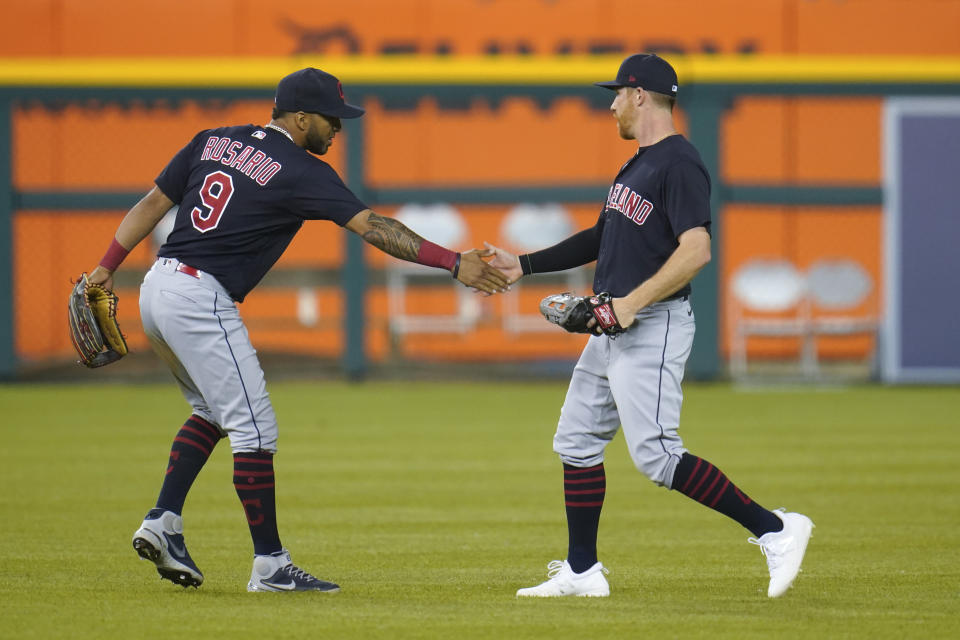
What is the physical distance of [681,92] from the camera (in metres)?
14.5

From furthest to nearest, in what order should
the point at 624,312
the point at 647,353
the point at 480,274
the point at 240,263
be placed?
the point at 480,274 < the point at 240,263 < the point at 647,353 < the point at 624,312

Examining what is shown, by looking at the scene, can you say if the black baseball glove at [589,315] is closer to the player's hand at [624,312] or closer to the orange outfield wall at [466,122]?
the player's hand at [624,312]

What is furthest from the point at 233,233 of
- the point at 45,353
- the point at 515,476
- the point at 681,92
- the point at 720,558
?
the point at 45,353

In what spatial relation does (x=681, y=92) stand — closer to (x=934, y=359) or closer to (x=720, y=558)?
(x=934, y=359)

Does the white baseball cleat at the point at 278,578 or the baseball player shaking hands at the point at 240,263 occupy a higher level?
the baseball player shaking hands at the point at 240,263

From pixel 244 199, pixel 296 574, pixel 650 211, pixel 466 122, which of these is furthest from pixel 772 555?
pixel 466 122

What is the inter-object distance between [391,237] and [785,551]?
1.75m

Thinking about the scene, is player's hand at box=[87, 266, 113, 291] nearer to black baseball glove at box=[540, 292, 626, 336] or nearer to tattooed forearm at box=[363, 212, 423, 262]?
tattooed forearm at box=[363, 212, 423, 262]

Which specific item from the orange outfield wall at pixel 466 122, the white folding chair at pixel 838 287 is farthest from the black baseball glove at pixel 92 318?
the orange outfield wall at pixel 466 122

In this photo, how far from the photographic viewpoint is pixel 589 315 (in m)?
4.82

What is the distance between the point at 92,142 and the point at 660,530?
12.0 meters

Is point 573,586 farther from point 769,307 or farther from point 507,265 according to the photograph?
point 769,307

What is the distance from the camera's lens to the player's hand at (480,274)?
5.27 metres

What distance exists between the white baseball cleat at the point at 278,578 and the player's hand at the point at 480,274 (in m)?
1.20
